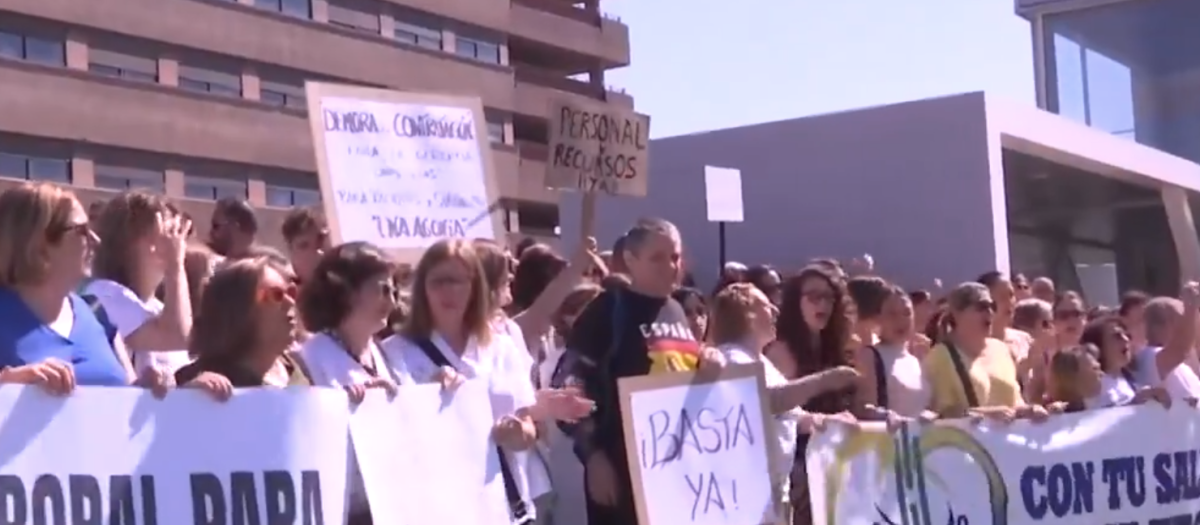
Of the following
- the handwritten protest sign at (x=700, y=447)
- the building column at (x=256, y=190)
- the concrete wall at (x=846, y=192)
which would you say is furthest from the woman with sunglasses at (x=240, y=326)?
the building column at (x=256, y=190)

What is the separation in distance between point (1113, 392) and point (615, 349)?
3.69m

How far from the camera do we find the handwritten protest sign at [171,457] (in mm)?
4312

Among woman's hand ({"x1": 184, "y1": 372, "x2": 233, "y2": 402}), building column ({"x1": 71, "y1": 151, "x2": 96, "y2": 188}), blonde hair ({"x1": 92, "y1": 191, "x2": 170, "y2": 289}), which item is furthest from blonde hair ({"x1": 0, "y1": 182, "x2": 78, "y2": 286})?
building column ({"x1": 71, "y1": 151, "x2": 96, "y2": 188})

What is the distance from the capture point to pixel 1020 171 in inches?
711

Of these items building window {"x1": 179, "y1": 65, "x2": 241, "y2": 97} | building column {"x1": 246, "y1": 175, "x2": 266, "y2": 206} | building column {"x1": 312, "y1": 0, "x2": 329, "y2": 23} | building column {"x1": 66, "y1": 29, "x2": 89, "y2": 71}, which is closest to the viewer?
building column {"x1": 66, "y1": 29, "x2": 89, "y2": 71}

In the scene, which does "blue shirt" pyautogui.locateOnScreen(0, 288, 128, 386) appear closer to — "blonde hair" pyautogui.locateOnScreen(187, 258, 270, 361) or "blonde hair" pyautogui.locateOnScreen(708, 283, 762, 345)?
"blonde hair" pyautogui.locateOnScreen(187, 258, 270, 361)

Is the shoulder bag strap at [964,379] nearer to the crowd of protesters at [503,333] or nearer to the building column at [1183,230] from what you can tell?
the crowd of protesters at [503,333]

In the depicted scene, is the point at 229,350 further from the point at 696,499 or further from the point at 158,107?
the point at 158,107

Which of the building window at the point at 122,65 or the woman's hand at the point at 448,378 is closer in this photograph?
the woman's hand at the point at 448,378

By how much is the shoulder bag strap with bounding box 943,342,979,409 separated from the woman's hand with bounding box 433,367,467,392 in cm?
307

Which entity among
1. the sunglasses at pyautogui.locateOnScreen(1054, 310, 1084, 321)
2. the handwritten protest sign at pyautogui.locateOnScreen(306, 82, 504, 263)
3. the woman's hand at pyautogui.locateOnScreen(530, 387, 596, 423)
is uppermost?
the handwritten protest sign at pyautogui.locateOnScreen(306, 82, 504, 263)

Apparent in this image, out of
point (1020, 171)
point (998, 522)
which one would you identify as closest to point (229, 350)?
point (998, 522)

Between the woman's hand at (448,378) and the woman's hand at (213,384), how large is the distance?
3.08ft

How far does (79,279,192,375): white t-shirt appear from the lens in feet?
17.2
